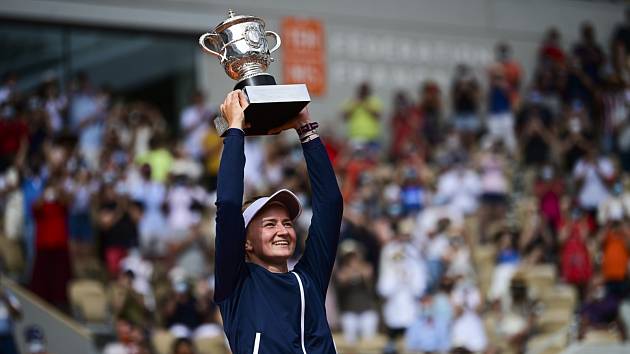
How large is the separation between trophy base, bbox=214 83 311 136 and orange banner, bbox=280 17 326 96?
15.9 meters

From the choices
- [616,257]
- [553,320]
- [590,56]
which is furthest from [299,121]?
[590,56]

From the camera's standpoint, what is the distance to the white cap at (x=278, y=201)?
5.24m

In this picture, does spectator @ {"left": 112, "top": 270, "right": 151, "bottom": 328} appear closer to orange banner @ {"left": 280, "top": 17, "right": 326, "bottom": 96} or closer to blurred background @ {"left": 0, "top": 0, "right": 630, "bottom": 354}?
blurred background @ {"left": 0, "top": 0, "right": 630, "bottom": 354}

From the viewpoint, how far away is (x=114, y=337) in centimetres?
1334

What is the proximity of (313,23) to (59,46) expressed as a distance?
14.7 ft

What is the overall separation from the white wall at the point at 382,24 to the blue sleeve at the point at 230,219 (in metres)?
14.7

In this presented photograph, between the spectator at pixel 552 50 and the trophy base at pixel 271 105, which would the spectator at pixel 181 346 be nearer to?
the trophy base at pixel 271 105


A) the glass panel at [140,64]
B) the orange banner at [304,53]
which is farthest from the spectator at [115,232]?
the orange banner at [304,53]

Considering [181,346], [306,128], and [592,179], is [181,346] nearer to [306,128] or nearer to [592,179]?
[306,128]

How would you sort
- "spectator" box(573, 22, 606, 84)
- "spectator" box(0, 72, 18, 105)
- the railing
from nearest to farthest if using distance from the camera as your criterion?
the railing < "spectator" box(0, 72, 18, 105) < "spectator" box(573, 22, 606, 84)

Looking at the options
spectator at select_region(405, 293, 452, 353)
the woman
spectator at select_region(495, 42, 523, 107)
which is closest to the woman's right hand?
the woman

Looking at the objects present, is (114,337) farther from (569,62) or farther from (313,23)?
(569,62)

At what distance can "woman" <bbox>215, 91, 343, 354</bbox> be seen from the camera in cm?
500

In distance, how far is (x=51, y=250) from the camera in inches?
547
